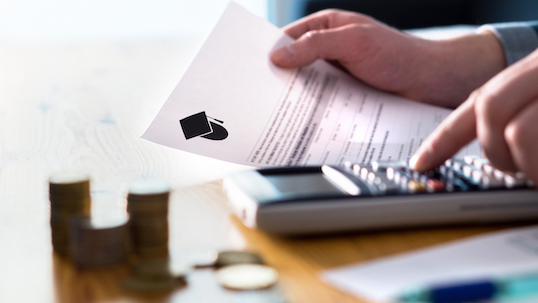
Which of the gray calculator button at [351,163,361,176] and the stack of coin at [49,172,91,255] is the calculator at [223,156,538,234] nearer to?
the gray calculator button at [351,163,361,176]

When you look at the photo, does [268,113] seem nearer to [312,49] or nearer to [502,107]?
[312,49]

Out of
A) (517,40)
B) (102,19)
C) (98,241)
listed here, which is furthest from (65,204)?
(102,19)

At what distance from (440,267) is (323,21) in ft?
2.57

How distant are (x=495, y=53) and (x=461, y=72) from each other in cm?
8

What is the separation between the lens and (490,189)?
1.37 feet

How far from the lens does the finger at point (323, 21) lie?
100 centimetres

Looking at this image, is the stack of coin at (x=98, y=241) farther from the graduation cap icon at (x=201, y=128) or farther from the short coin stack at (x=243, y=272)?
the graduation cap icon at (x=201, y=128)

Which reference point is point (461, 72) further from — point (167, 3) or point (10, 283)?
point (167, 3)

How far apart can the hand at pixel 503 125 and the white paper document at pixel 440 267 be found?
0.27 ft

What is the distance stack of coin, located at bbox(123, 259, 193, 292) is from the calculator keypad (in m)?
0.15

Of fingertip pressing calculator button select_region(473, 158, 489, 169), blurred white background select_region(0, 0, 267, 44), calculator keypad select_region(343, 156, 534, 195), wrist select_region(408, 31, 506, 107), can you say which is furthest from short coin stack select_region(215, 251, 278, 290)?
blurred white background select_region(0, 0, 267, 44)

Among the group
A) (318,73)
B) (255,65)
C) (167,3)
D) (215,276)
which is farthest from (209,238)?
(167,3)

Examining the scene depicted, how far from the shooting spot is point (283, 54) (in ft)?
2.60

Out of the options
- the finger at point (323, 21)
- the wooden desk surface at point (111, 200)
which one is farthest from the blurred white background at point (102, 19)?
the finger at point (323, 21)
